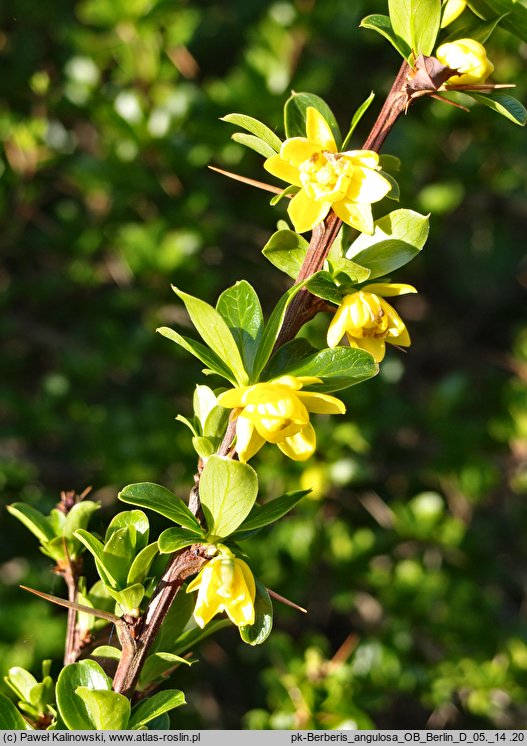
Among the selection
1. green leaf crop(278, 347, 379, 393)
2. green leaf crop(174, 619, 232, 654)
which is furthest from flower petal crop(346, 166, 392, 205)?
green leaf crop(174, 619, 232, 654)

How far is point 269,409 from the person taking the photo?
1.58 feet

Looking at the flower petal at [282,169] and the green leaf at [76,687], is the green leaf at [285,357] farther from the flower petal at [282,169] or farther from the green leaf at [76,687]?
the green leaf at [76,687]

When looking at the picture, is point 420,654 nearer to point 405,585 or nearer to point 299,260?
point 405,585

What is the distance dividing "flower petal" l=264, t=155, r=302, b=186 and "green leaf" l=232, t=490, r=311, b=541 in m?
0.22

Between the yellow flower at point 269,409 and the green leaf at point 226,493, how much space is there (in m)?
0.02

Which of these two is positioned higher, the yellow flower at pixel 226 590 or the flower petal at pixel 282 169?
the flower petal at pixel 282 169

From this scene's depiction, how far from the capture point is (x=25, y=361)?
1.64 metres

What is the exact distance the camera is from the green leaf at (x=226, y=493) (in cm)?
47

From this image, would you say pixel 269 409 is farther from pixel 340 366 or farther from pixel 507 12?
pixel 507 12

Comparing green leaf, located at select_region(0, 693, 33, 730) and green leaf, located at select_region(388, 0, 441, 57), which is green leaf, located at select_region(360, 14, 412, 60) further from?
green leaf, located at select_region(0, 693, 33, 730)

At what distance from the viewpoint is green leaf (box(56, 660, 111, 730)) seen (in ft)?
1.73

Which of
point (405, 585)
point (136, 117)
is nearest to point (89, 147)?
point (136, 117)

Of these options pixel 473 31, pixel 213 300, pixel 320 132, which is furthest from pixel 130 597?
pixel 213 300

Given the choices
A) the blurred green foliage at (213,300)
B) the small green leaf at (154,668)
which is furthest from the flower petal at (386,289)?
the blurred green foliage at (213,300)
